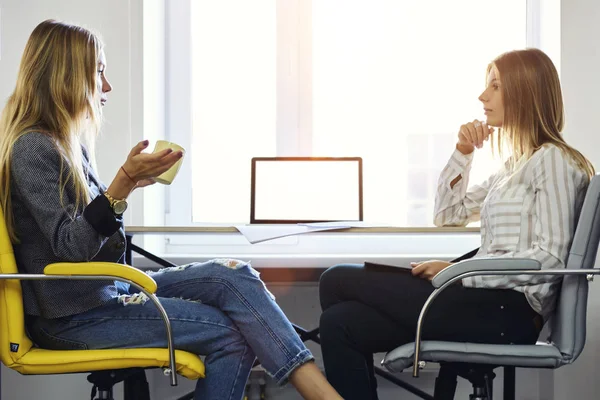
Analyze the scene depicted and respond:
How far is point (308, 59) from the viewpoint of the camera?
8.75 ft

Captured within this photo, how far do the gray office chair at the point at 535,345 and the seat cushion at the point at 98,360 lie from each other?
0.44m

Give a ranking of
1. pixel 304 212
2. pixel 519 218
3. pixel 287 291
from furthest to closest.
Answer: pixel 287 291 < pixel 304 212 < pixel 519 218

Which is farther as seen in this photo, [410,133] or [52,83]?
[410,133]

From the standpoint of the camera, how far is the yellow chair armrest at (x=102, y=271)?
4.65 feet

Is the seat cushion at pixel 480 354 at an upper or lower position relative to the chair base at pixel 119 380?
upper

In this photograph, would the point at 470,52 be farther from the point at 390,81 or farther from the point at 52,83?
the point at 52,83

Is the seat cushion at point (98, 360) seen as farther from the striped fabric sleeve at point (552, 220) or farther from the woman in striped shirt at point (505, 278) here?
the striped fabric sleeve at point (552, 220)

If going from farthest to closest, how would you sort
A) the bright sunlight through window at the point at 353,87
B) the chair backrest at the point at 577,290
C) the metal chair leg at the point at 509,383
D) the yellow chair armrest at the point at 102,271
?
the bright sunlight through window at the point at 353,87
the metal chair leg at the point at 509,383
the chair backrest at the point at 577,290
the yellow chair armrest at the point at 102,271

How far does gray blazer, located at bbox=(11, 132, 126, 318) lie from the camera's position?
142 centimetres

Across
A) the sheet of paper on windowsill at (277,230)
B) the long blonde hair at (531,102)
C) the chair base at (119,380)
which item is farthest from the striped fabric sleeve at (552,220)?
the chair base at (119,380)

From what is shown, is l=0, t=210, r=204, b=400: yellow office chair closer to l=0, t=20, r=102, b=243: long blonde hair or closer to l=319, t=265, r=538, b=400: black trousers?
l=0, t=20, r=102, b=243: long blonde hair

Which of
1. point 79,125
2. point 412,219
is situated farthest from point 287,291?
point 79,125

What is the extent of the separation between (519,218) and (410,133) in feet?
3.41

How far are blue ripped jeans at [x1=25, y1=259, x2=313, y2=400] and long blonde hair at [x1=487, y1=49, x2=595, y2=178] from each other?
2.32 ft
